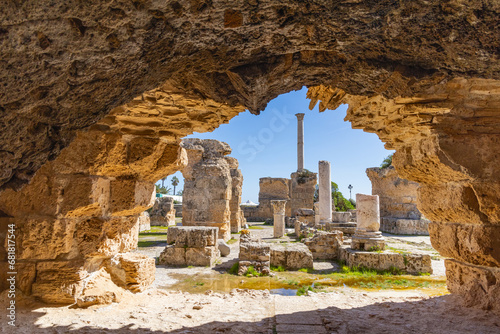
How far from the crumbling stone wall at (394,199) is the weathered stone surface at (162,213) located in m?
13.3

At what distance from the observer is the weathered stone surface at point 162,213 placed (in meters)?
19.5

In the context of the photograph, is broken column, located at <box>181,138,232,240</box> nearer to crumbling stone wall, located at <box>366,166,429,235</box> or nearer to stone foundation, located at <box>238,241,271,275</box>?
stone foundation, located at <box>238,241,271,275</box>

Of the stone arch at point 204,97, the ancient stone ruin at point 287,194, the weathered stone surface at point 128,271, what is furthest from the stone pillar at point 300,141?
the stone arch at point 204,97

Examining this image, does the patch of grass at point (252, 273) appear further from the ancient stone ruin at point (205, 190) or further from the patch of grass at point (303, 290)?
the ancient stone ruin at point (205, 190)

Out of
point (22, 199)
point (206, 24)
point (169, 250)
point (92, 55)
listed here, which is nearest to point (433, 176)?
point (206, 24)

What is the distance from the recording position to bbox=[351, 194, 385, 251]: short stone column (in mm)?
8820

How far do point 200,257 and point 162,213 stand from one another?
40.2 ft

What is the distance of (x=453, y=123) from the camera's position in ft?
10.4

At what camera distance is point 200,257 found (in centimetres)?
812

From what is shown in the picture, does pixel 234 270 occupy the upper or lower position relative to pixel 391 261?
lower

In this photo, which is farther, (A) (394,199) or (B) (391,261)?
(A) (394,199)

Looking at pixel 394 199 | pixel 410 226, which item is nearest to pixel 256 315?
pixel 410 226

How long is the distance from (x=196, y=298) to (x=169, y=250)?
385cm

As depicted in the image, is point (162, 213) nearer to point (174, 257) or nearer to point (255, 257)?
point (174, 257)
